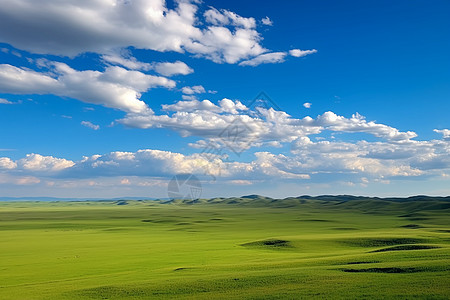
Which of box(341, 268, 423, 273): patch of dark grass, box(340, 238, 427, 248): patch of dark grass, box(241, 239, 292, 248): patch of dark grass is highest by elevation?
box(341, 268, 423, 273): patch of dark grass

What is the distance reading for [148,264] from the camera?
40.4 m

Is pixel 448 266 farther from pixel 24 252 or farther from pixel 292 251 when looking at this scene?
pixel 24 252

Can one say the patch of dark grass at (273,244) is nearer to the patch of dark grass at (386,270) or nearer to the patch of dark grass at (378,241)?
the patch of dark grass at (378,241)

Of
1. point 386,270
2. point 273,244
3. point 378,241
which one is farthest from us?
point 273,244

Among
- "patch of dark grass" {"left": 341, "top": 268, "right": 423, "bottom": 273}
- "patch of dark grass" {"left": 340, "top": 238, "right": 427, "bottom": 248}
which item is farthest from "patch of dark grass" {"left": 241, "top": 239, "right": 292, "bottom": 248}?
"patch of dark grass" {"left": 341, "top": 268, "right": 423, "bottom": 273}

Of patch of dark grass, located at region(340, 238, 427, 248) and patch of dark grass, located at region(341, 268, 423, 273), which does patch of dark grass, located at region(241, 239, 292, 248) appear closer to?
patch of dark grass, located at region(340, 238, 427, 248)

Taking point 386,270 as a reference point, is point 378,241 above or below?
below

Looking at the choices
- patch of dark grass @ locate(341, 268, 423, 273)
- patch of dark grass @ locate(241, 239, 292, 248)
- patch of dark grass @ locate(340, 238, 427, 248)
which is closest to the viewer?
patch of dark grass @ locate(341, 268, 423, 273)

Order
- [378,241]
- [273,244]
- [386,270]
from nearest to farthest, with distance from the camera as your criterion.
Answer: [386,270] → [378,241] → [273,244]

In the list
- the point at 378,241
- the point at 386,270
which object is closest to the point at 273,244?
the point at 378,241

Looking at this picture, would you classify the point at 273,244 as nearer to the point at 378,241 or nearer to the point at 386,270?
the point at 378,241

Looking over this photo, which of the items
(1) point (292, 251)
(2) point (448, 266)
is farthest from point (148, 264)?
(2) point (448, 266)

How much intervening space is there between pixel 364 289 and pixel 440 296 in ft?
13.2

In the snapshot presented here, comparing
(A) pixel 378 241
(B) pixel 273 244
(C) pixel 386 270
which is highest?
(C) pixel 386 270
